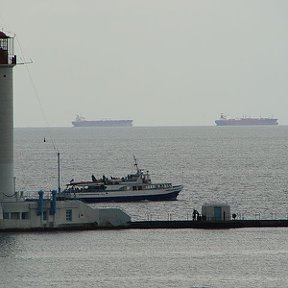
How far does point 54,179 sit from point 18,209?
71.8 metres

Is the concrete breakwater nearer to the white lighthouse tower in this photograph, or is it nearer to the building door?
the building door

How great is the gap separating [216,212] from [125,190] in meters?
34.7

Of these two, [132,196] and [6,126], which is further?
[132,196]

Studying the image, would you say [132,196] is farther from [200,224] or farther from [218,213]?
[200,224]

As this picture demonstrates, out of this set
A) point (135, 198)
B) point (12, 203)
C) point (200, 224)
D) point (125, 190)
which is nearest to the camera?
point (12, 203)

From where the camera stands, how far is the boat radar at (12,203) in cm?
7669

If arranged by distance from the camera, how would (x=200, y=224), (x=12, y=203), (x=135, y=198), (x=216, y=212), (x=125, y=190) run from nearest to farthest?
(x=12, y=203), (x=200, y=224), (x=216, y=212), (x=135, y=198), (x=125, y=190)

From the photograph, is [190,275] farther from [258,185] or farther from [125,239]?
[258,185]

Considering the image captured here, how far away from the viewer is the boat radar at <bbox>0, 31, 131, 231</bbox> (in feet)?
252

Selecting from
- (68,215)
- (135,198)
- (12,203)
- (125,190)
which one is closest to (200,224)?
(68,215)

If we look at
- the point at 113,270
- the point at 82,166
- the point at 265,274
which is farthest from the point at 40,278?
the point at 82,166

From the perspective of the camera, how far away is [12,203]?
76.5 metres

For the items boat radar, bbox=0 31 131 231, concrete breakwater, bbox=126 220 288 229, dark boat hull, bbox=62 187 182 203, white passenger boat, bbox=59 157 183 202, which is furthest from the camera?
white passenger boat, bbox=59 157 183 202

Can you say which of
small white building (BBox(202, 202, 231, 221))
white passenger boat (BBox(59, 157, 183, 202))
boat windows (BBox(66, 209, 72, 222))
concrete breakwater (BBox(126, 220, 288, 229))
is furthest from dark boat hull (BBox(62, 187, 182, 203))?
boat windows (BBox(66, 209, 72, 222))
